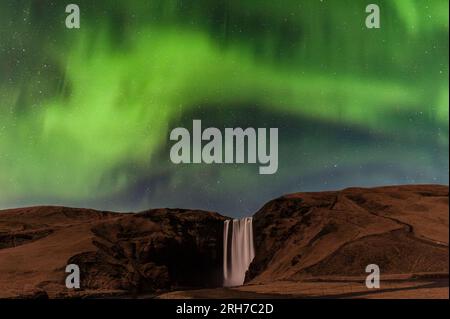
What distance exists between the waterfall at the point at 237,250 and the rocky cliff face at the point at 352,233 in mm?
107

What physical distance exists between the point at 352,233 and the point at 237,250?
1588mm

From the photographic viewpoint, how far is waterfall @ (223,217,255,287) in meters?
7.81

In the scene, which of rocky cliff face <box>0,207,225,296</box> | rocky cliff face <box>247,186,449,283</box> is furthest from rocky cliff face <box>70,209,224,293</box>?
rocky cliff face <box>247,186,449,283</box>

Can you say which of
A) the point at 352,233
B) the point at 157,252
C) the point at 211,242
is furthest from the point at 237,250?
the point at 352,233

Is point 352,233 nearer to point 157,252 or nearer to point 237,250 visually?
point 237,250

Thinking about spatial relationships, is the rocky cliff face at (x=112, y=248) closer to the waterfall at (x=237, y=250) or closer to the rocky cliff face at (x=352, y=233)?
the waterfall at (x=237, y=250)

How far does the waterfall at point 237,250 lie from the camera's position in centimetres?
781

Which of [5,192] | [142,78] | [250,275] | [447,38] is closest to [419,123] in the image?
[447,38]

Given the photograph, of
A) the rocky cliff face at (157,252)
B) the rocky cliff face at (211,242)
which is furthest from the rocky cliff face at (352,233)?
the rocky cliff face at (157,252)

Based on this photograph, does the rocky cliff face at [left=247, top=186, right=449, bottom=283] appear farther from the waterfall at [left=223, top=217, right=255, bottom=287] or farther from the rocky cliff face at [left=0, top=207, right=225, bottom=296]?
the rocky cliff face at [left=0, top=207, right=225, bottom=296]

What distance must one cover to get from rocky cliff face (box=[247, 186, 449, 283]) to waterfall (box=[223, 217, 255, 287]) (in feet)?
0.35

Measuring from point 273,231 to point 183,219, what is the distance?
1194 millimetres

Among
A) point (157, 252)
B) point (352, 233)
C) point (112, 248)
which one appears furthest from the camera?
point (157, 252)

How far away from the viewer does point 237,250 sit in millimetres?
8109
